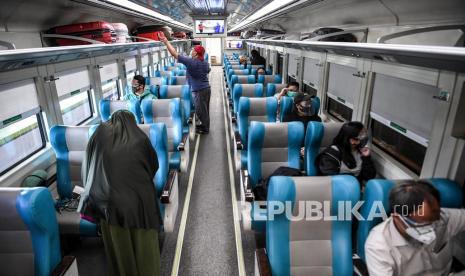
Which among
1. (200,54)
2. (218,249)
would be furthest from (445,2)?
(200,54)

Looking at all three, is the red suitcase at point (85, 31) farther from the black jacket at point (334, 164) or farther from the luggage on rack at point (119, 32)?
the black jacket at point (334, 164)

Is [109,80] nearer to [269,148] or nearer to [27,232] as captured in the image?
[269,148]

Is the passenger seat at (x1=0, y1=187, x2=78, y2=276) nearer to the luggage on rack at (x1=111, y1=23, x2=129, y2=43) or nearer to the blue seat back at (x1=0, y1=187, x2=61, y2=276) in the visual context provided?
the blue seat back at (x1=0, y1=187, x2=61, y2=276)

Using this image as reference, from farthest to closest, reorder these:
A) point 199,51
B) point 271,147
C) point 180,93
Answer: point 199,51 → point 180,93 → point 271,147

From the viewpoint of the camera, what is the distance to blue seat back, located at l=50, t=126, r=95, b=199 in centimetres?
332

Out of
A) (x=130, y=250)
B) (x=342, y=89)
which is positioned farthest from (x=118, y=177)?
(x=342, y=89)

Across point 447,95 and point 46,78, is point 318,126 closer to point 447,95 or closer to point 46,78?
point 447,95

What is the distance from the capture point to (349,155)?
300 centimetres

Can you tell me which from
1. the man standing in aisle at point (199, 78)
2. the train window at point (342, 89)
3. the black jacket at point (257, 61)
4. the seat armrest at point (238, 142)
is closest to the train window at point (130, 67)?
the man standing in aisle at point (199, 78)

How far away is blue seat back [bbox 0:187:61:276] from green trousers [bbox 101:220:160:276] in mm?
414

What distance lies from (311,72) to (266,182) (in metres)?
3.80

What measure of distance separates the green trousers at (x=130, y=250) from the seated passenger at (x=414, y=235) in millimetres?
1741

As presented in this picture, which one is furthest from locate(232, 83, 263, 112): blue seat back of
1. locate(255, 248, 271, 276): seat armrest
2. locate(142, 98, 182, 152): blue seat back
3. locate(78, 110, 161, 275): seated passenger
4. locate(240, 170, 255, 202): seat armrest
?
locate(255, 248, 271, 276): seat armrest

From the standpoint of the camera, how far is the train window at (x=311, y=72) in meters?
5.86
